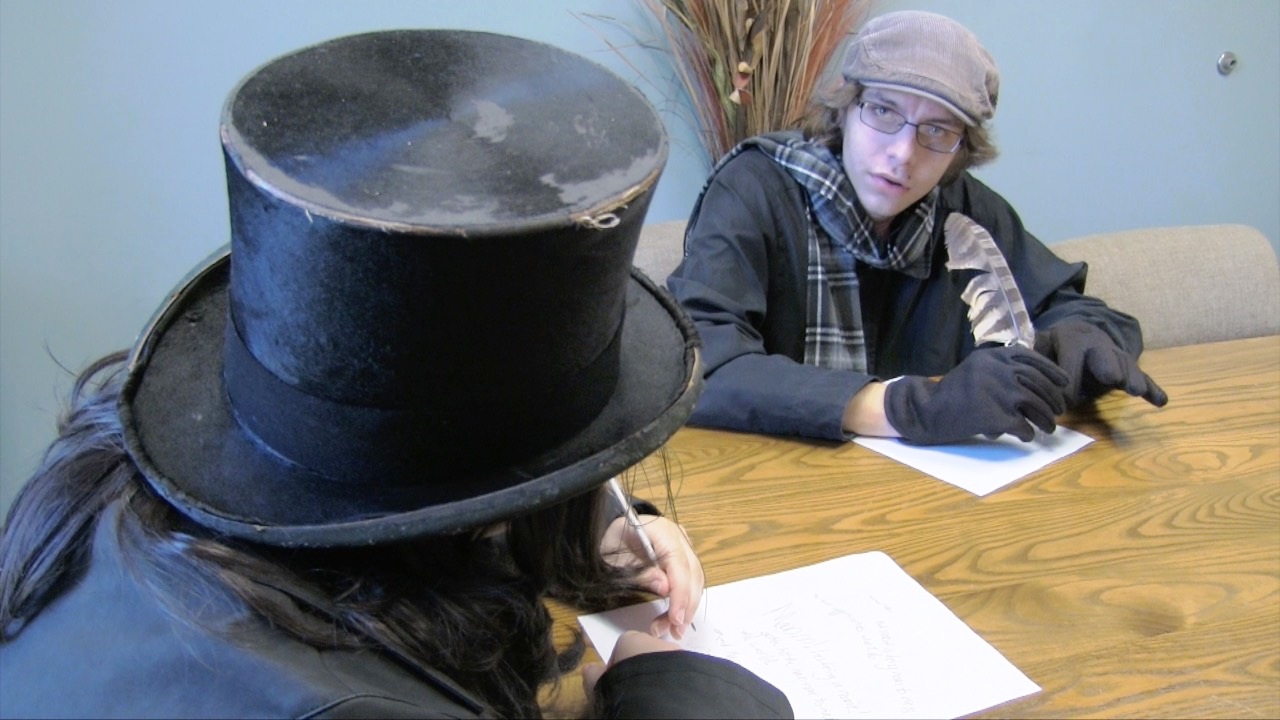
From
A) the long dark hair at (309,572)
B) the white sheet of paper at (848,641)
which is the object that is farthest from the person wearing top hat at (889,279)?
the long dark hair at (309,572)

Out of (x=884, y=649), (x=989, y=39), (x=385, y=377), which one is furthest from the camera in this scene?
(x=989, y=39)

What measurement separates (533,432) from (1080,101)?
2614 millimetres

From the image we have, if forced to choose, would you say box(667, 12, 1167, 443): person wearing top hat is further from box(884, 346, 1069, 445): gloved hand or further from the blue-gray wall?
the blue-gray wall

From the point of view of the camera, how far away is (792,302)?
1.66 m

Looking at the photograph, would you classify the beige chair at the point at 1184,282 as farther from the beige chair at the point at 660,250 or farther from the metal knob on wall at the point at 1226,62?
the metal knob on wall at the point at 1226,62

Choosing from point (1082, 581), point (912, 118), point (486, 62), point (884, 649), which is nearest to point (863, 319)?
point (912, 118)

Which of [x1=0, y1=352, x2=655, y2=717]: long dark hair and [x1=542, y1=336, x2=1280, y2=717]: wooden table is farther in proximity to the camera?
[x1=542, y1=336, x2=1280, y2=717]: wooden table

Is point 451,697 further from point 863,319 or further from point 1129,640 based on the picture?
point 863,319

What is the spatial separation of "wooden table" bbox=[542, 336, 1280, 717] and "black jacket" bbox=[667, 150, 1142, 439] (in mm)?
58

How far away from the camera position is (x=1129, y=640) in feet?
3.00

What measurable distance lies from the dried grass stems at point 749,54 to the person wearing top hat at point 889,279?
483 mm

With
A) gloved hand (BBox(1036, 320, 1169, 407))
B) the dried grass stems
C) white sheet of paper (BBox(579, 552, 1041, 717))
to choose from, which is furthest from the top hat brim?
the dried grass stems

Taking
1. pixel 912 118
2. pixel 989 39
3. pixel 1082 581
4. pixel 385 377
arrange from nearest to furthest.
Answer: pixel 385 377
pixel 1082 581
pixel 912 118
pixel 989 39

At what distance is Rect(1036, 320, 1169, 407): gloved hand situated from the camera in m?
1.37
